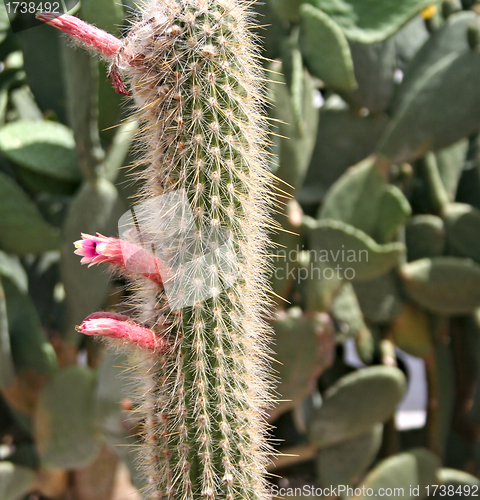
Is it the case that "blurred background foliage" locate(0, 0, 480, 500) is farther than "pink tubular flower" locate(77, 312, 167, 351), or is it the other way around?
"blurred background foliage" locate(0, 0, 480, 500)

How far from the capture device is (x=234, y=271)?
54 centimetres

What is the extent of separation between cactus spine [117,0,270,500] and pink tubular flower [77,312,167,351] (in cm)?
2

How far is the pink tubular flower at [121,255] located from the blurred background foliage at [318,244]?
37 centimetres

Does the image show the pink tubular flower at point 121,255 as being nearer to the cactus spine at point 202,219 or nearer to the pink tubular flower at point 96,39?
the cactus spine at point 202,219

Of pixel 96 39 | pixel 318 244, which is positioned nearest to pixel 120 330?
pixel 96 39

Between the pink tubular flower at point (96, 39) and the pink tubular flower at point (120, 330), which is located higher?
the pink tubular flower at point (96, 39)

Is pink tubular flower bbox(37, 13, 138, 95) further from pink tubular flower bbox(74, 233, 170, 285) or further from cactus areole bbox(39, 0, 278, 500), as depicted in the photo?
pink tubular flower bbox(74, 233, 170, 285)

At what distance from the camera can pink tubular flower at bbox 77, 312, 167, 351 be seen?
0.46 meters

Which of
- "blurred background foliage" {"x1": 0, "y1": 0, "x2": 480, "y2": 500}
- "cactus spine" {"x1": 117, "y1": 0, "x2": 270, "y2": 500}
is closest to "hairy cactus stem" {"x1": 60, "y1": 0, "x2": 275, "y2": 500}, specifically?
"cactus spine" {"x1": 117, "y1": 0, "x2": 270, "y2": 500}

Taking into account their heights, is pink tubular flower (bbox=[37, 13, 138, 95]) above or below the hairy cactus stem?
above

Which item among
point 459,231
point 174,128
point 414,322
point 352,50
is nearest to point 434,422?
point 414,322

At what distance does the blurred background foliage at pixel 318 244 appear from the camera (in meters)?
1.08

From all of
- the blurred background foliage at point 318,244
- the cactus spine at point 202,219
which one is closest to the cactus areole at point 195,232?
the cactus spine at point 202,219

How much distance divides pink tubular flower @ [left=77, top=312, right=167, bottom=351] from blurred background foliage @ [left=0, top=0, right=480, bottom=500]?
403 mm
